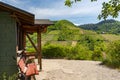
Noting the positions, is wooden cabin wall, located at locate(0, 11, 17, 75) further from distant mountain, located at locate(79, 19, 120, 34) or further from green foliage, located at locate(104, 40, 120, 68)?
distant mountain, located at locate(79, 19, 120, 34)

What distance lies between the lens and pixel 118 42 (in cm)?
2217

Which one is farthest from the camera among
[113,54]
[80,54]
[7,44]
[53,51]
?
[53,51]

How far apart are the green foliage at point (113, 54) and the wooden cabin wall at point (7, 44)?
947cm

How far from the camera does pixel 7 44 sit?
12352 millimetres

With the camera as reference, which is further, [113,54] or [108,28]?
[108,28]

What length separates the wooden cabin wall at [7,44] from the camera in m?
12.3

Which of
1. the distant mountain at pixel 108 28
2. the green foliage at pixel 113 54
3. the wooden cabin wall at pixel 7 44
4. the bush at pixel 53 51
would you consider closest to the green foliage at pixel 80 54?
the bush at pixel 53 51

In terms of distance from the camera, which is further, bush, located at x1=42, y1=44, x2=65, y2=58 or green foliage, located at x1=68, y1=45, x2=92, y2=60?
bush, located at x1=42, y1=44, x2=65, y2=58

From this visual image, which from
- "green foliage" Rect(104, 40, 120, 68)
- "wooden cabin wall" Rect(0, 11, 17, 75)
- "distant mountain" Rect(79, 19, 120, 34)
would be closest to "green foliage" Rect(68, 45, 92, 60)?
"green foliage" Rect(104, 40, 120, 68)

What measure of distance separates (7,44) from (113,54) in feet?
37.3

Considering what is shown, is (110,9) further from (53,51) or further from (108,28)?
(108,28)

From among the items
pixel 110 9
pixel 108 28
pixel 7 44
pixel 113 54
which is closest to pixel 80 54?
pixel 113 54

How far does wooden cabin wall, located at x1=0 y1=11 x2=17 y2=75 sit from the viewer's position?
12297 mm

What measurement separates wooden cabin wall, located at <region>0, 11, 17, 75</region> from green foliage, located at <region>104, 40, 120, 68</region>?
31.1 ft
